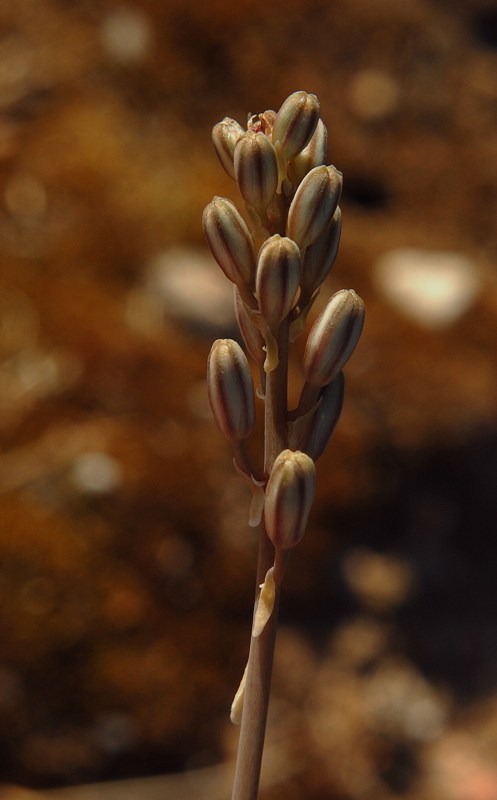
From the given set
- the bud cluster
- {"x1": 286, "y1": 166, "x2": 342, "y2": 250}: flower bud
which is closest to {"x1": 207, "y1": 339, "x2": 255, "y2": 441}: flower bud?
the bud cluster

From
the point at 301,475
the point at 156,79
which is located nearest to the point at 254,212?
the point at 301,475

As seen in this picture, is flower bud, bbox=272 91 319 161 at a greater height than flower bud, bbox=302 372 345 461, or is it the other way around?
flower bud, bbox=272 91 319 161

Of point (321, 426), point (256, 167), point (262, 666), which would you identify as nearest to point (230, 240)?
point (256, 167)

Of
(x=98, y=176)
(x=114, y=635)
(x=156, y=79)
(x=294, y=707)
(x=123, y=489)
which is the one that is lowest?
(x=294, y=707)

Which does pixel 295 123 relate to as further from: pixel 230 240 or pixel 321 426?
pixel 321 426

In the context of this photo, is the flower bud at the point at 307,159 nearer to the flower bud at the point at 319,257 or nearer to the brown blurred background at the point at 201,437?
the flower bud at the point at 319,257

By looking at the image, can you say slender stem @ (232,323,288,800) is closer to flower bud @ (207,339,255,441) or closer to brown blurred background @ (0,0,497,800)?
flower bud @ (207,339,255,441)

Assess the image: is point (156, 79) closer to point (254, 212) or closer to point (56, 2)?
point (56, 2)
